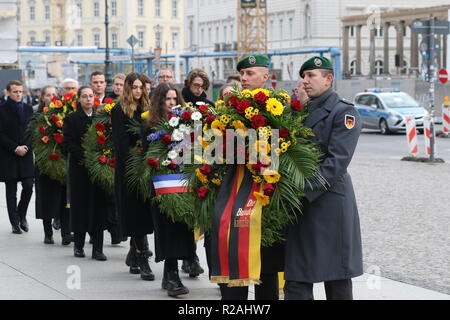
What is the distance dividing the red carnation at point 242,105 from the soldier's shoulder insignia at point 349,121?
57 cm

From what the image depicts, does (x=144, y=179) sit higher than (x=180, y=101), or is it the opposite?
(x=180, y=101)

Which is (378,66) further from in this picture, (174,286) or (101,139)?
(174,286)

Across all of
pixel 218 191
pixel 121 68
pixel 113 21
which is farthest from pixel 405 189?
pixel 113 21

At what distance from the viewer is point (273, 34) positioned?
4619 inches

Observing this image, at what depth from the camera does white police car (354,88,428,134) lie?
35281 mm

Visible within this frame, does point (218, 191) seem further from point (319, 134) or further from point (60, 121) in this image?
point (60, 121)

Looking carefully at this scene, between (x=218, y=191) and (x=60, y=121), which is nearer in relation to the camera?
(x=218, y=191)

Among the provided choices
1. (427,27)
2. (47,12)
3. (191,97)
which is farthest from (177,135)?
(47,12)

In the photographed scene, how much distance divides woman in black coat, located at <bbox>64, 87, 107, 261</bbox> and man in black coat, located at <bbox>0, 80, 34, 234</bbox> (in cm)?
194

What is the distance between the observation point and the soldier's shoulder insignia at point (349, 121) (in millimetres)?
6266

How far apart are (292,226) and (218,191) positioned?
1.76ft

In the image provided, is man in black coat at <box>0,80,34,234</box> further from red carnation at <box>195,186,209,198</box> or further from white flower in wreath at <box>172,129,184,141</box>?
red carnation at <box>195,186,209,198</box>

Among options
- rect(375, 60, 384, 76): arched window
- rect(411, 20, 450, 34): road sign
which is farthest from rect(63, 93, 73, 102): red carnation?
rect(375, 60, 384, 76): arched window

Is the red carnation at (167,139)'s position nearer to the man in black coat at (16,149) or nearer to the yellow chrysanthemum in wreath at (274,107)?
the yellow chrysanthemum in wreath at (274,107)
